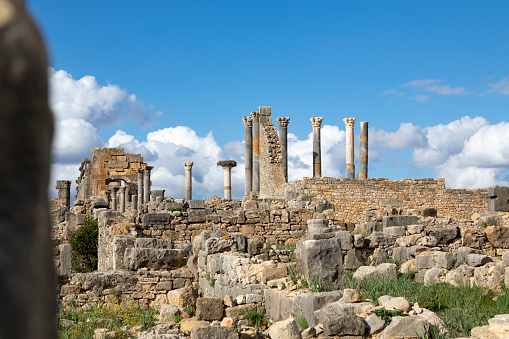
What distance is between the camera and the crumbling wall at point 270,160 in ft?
96.8

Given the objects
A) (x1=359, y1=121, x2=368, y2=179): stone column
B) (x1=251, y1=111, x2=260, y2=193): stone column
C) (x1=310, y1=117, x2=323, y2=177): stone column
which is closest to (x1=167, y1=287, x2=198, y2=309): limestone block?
(x1=251, y1=111, x2=260, y2=193): stone column

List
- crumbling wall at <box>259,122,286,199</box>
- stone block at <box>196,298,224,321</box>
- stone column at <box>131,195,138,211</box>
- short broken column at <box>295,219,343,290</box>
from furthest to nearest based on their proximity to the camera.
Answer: stone column at <box>131,195,138,211</box>
crumbling wall at <box>259,122,286,199</box>
stone block at <box>196,298,224,321</box>
short broken column at <box>295,219,343,290</box>

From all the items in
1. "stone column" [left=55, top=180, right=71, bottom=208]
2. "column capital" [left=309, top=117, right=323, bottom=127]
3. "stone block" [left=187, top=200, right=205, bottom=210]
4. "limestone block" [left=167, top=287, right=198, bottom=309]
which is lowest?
"limestone block" [left=167, top=287, right=198, bottom=309]

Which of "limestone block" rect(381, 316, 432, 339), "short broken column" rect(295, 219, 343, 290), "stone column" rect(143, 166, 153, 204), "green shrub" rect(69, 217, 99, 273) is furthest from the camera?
"stone column" rect(143, 166, 153, 204)

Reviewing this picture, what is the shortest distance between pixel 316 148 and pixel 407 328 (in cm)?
2496

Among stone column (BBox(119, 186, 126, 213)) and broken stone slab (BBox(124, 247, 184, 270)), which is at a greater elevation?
stone column (BBox(119, 186, 126, 213))

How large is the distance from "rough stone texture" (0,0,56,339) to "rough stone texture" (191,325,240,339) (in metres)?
5.70

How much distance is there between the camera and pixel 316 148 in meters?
30.7

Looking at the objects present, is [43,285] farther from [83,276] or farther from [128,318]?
[83,276]

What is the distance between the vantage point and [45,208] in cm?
116

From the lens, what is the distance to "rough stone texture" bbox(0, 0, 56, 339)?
102 cm

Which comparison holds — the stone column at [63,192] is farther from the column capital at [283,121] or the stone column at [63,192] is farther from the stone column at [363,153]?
the stone column at [363,153]

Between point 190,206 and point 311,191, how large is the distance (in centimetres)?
933

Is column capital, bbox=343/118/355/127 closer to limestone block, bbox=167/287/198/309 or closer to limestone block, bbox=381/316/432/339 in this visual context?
limestone block, bbox=167/287/198/309
